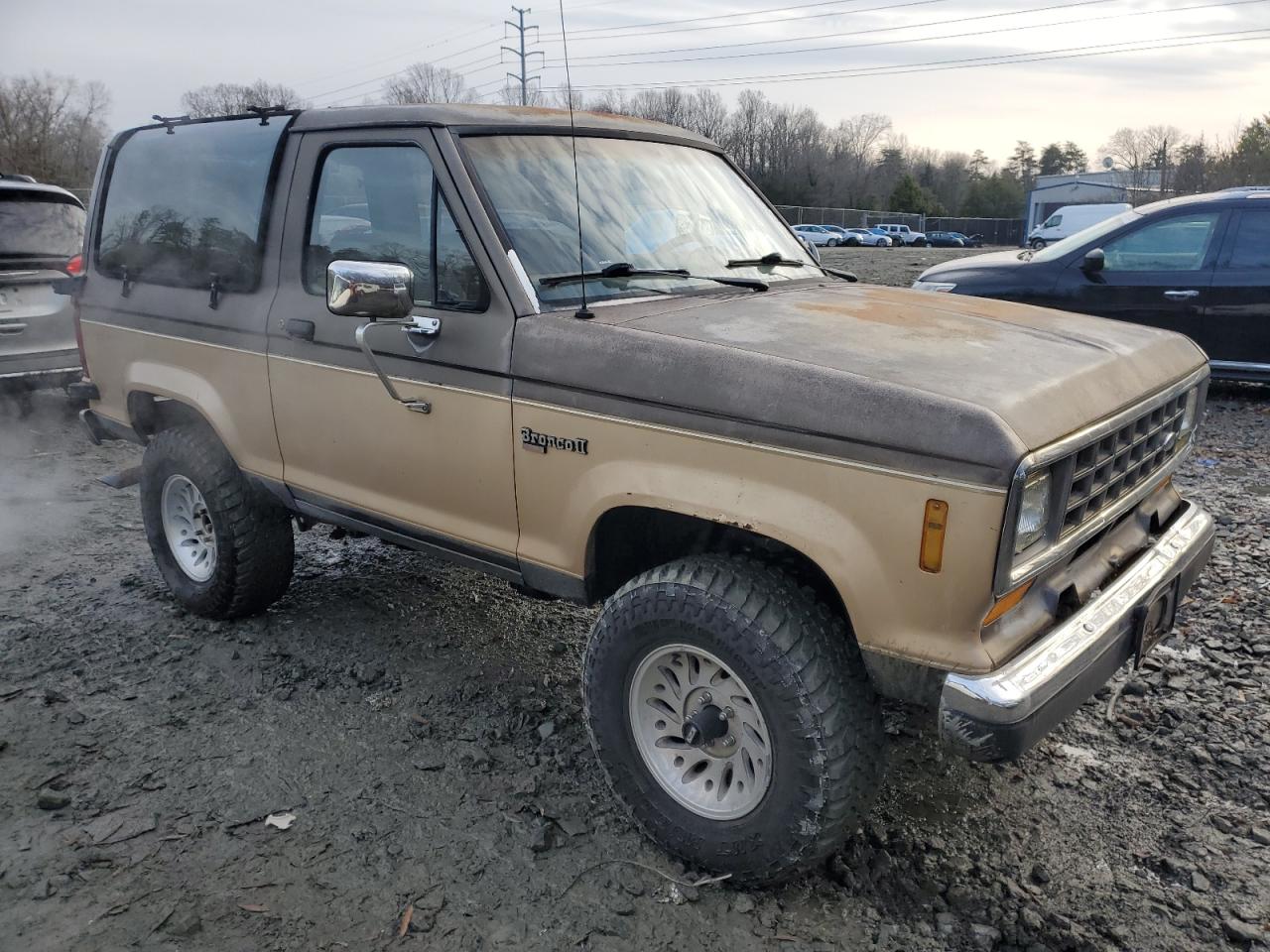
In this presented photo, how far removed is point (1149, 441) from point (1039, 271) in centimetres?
587

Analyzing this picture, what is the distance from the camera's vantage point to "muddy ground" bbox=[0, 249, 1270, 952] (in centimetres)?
256

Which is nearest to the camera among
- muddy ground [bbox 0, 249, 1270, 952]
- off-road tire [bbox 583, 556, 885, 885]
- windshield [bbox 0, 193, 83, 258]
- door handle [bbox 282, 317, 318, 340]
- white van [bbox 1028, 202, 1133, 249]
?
off-road tire [bbox 583, 556, 885, 885]

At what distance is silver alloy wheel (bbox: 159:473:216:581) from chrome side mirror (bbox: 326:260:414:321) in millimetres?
1916

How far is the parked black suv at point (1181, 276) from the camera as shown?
7691mm

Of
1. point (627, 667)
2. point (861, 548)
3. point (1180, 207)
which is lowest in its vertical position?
point (627, 667)

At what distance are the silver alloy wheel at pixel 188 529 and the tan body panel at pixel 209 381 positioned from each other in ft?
1.44

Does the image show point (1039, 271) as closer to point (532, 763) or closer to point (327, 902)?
point (532, 763)

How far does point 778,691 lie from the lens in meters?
2.42

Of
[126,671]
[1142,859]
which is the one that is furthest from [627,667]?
[126,671]

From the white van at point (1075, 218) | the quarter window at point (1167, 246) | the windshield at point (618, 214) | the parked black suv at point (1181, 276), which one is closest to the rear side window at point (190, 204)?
the windshield at point (618, 214)

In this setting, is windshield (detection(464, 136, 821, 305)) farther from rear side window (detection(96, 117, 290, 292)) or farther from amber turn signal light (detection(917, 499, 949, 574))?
amber turn signal light (detection(917, 499, 949, 574))

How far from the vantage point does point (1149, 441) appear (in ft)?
9.58

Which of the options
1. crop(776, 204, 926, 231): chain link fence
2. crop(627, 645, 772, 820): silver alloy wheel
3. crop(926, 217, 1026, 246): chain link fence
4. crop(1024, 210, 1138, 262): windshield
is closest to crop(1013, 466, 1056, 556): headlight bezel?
crop(627, 645, 772, 820): silver alloy wheel

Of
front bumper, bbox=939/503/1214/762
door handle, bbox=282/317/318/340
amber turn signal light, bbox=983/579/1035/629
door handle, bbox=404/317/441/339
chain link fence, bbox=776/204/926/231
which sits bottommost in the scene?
chain link fence, bbox=776/204/926/231
